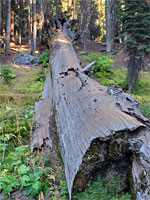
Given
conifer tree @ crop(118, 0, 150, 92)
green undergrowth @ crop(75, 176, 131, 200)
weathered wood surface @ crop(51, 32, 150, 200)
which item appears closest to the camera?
green undergrowth @ crop(75, 176, 131, 200)

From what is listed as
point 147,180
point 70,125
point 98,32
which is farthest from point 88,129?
point 98,32

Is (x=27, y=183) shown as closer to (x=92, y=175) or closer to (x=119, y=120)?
(x=92, y=175)

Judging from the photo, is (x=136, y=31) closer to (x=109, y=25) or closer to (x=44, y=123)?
(x=44, y=123)

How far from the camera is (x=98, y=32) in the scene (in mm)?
31375

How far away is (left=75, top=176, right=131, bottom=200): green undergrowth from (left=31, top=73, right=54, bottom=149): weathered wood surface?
1505 mm

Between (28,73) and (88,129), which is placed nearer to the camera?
(88,129)

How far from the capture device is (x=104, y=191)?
2.18 metres

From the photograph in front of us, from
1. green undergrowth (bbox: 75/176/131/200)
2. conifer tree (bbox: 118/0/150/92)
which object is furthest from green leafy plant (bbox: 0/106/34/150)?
conifer tree (bbox: 118/0/150/92)

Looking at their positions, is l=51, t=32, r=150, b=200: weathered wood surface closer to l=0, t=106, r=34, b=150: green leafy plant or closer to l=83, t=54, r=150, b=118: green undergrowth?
l=0, t=106, r=34, b=150: green leafy plant

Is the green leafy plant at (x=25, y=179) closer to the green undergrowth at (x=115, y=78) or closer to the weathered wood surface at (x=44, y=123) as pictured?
the weathered wood surface at (x=44, y=123)

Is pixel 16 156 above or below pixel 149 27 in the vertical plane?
below

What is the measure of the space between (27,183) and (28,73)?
11.5 m

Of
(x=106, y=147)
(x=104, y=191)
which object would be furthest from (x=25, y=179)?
(x=106, y=147)

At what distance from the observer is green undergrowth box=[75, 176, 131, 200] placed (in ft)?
6.98
